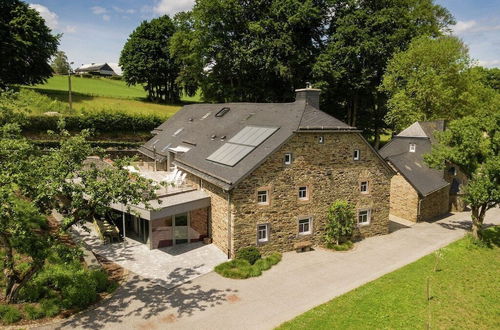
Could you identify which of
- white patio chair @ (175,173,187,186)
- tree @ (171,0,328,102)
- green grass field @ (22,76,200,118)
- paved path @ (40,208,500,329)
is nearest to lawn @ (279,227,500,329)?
paved path @ (40,208,500,329)

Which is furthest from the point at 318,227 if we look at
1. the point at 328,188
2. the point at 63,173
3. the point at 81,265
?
the point at 63,173

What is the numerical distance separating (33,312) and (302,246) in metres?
13.6

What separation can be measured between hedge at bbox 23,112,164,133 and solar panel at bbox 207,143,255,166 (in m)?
24.8

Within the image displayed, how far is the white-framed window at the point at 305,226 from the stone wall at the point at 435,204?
11978 millimetres

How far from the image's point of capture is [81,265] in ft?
55.7

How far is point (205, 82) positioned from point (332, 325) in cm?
4419

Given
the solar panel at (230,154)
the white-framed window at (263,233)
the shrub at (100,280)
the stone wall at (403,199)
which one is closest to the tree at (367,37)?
the stone wall at (403,199)

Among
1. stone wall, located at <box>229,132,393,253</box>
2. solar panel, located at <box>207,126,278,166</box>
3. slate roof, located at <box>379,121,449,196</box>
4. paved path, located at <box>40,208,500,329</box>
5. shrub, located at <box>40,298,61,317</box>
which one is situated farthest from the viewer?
slate roof, located at <box>379,121,449,196</box>

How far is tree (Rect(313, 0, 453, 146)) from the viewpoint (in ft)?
140

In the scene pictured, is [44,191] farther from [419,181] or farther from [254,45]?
[254,45]

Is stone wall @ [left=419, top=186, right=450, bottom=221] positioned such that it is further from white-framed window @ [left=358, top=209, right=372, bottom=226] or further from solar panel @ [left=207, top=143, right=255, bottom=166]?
solar panel @ [left=207, top=143, right=255, bottom=166]

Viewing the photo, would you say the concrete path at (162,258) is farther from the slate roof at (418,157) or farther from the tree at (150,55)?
the tree at (150,55)

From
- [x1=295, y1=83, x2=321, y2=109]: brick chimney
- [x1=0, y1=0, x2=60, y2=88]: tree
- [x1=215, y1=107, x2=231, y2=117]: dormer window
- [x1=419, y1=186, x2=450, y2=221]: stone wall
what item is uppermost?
[x1=0, y1=0, x2=60, y2=88]: tree

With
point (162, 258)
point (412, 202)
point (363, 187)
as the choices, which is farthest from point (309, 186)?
point (412, 202)
